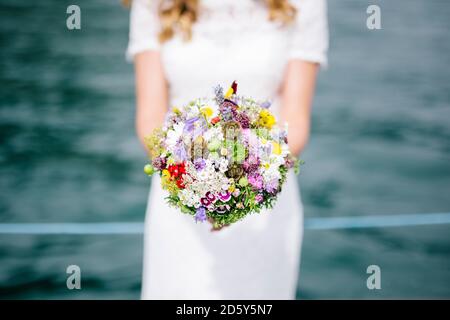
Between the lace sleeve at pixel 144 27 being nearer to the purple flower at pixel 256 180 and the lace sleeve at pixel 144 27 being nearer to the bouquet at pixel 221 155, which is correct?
the bouquet at pixel 221 155

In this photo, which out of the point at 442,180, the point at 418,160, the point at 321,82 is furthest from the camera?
the point at 321,82

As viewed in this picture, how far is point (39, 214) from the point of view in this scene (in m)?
4.86

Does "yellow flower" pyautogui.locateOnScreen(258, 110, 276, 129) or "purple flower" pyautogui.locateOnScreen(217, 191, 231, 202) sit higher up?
"yellow flower" pyautogui.locateOnScreen(258, 110, 276, 129)

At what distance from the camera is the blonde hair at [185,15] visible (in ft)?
8.16

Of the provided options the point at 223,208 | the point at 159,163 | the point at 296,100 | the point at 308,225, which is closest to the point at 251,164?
the point at 223,208

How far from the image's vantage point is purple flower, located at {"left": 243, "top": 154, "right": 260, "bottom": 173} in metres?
1.96

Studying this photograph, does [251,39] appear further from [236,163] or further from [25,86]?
[25,86]

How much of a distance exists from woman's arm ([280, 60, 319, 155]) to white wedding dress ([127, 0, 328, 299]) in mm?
34

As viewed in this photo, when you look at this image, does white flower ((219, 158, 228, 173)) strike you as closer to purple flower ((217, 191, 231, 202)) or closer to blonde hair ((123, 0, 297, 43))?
purple flower ((217, 191, 231, 202))

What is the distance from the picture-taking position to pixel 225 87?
2504mm

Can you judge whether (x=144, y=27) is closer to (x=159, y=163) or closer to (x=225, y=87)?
(x=225, y=87)

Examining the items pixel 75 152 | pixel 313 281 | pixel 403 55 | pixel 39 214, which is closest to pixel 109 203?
pixel 39 214

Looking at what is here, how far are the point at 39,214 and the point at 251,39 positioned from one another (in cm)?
280

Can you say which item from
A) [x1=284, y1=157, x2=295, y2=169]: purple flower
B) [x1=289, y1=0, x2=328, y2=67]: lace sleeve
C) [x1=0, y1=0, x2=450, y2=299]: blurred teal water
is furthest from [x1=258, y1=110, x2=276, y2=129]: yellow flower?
[x1=0, y1=0, x2=450, y2=299]: blurred teal water
